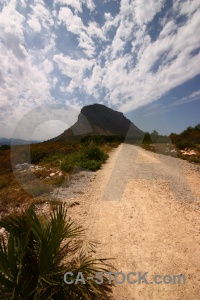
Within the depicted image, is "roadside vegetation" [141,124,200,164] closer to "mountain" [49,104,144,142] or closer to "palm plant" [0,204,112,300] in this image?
"palm plant" [0,204,112,300]

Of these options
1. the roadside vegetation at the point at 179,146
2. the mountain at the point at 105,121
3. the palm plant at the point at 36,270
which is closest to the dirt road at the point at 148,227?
the palm plant at the point at 36,270

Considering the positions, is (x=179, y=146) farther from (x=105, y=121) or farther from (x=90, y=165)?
(x=105, y=121)

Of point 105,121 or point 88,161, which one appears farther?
point 105,121

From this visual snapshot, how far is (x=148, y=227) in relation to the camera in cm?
524

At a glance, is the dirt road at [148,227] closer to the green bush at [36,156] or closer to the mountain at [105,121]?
the green bush at [36,156]

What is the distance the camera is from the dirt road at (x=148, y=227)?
3500 mm

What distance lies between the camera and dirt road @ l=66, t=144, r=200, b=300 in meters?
3.50

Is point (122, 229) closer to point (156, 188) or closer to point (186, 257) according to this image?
point (186, 257)

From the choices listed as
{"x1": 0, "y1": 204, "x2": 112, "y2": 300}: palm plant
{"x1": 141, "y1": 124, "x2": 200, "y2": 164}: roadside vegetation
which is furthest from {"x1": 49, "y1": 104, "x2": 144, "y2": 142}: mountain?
{"x1": 0, "y1": 204, "x2": 112, "y2": 300}: palm plant

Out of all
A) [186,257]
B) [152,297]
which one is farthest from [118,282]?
[186,257]

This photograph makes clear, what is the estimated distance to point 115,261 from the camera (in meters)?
4.07

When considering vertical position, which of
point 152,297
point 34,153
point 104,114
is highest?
point 104,114

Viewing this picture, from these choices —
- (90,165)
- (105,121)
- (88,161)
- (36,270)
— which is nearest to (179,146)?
(88,161)

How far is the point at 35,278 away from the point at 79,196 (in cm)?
506
